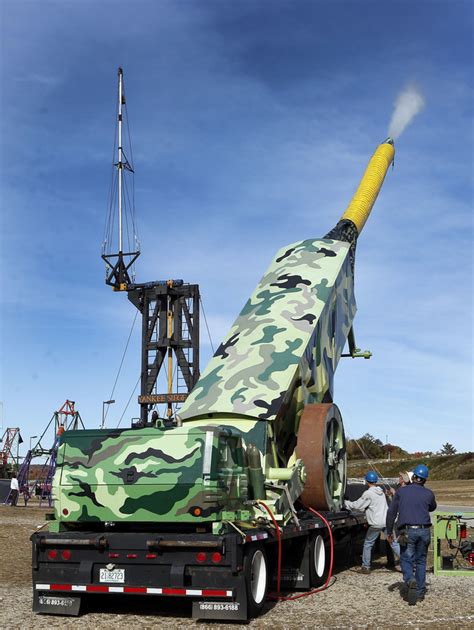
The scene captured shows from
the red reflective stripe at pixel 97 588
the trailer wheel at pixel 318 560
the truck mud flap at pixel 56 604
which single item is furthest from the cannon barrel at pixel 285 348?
the truck mud flap at pixel 56 604

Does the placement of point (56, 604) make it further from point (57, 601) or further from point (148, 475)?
point (148, 475)

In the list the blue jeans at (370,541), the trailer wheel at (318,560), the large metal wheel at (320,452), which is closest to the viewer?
the trailer wheel at (318,560)

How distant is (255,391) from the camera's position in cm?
1254

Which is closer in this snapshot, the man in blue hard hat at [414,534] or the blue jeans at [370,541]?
the man in blue hard hat at [414,534]

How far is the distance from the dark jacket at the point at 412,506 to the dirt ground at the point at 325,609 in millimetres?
993

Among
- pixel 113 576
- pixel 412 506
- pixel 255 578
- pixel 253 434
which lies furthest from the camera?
pixel 253 434

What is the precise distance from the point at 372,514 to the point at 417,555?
300cm

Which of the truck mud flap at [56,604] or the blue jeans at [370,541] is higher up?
the blue jeans at [370,541]

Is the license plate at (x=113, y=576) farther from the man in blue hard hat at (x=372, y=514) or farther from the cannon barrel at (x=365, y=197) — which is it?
the cannon barrel at (x=365, y=197)

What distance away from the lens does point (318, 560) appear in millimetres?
12078

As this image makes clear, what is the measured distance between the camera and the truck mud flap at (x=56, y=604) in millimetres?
9992

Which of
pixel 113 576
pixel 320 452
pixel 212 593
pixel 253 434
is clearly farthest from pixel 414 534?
pixel 113 576

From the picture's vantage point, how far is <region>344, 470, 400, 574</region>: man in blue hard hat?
13.5 m

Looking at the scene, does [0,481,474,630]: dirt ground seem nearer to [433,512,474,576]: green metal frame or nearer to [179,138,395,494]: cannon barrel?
[433,512,474,576]: green metal frame
